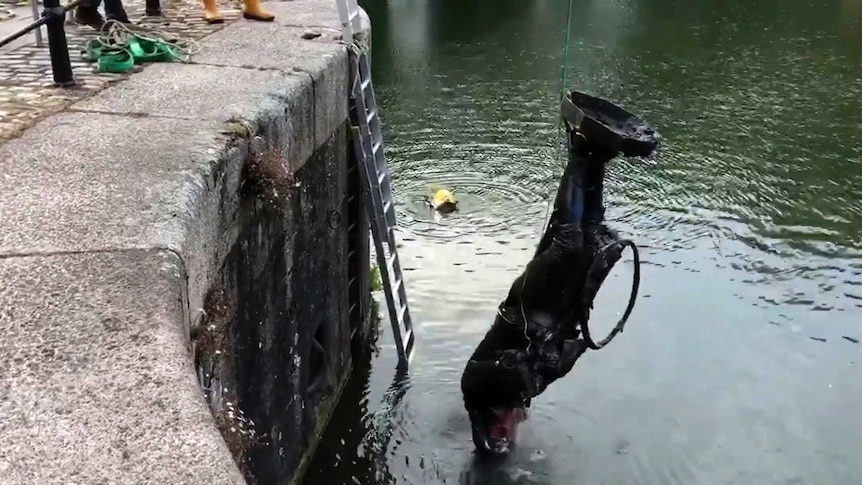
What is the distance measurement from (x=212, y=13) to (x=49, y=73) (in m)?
2.09

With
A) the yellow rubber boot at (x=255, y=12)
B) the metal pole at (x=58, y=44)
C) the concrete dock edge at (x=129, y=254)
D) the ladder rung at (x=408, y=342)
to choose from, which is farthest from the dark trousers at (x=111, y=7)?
the ladder rung at (x=408, y=342)

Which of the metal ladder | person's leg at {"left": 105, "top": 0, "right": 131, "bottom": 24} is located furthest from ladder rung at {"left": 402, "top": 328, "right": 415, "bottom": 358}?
person's leg at {"left": 105, "top": 0, "right": 131, "bottom": 24}

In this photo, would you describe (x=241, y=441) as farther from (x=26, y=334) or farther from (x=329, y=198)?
(x=329, y=198)

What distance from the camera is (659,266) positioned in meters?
11.0

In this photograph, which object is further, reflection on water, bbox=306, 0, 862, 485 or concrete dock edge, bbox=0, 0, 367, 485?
reflection on water, bbox=306, 0, 862, 485

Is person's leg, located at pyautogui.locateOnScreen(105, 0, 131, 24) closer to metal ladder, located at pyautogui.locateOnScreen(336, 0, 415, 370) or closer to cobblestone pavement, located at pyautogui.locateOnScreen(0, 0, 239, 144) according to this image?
cobblestone pavement, located at pyautogui.locateOnScreen(0, 0, 239, 144)

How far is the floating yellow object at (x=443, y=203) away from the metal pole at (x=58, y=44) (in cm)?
653

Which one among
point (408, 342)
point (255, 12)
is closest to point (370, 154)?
point (255, 12)

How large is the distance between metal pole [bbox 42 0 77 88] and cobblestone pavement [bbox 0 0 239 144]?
8cm

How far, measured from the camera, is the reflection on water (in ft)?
25.5

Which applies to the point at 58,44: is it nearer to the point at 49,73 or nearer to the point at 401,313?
the point at 49,73

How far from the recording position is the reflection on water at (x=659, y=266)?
25.5 ft

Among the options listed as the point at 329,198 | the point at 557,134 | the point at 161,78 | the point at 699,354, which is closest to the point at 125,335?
the point at 161,78

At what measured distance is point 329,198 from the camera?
740cm
